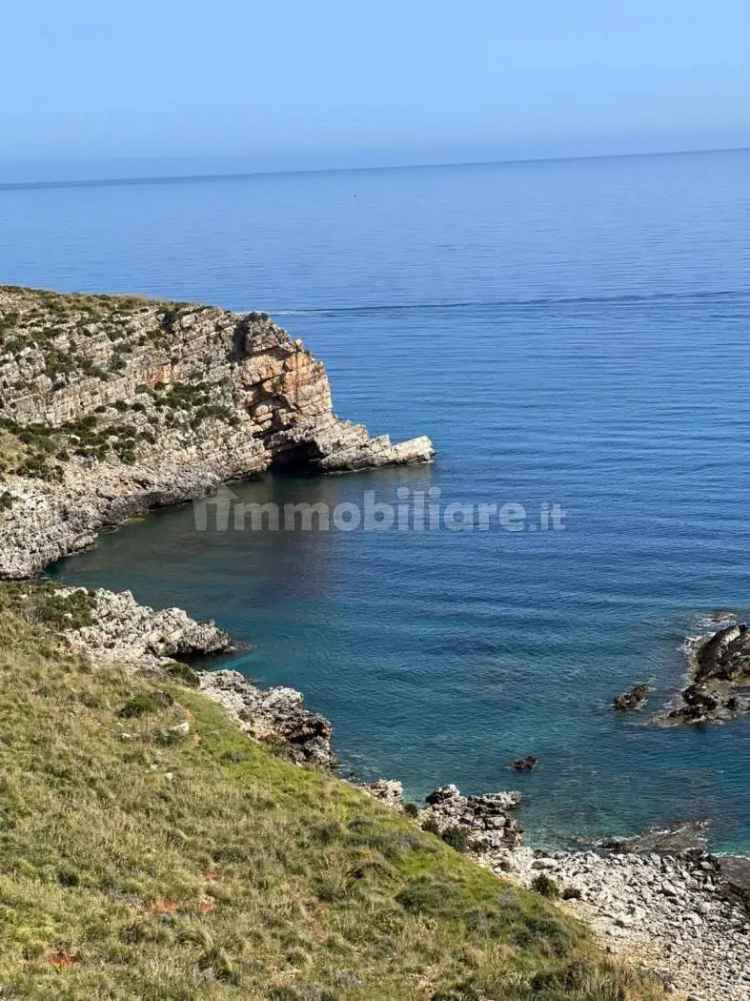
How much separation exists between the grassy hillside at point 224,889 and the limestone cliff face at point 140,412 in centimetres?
2964

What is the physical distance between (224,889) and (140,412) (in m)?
52.8

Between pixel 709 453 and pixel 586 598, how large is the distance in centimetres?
2543

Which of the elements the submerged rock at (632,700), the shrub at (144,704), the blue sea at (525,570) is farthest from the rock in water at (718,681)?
the shrub at (144,704)

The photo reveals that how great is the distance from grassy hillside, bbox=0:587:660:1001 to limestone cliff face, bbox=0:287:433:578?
29.6 metres

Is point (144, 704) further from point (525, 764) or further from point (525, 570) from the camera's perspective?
point (525, 570)

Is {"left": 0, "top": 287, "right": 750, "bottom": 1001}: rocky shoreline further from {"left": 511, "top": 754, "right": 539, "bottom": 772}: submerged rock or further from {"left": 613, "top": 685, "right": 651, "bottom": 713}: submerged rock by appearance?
{"left": 511, "top": 754, "right": 539, "bottom": 772}: submerged rock

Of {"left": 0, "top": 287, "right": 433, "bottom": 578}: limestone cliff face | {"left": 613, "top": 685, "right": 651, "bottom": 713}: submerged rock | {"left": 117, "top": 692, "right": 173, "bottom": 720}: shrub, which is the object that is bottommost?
{"left": 613, "top": 685, "right": 651, "bottom": 713}: submerged rock

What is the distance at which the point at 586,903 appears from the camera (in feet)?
112

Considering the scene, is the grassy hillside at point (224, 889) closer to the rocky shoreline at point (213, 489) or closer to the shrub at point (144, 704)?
the shrub at point (144, 704)

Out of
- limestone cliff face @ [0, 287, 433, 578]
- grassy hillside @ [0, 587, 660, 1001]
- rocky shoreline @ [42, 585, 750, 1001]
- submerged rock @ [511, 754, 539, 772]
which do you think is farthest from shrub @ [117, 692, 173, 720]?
limestone cliff face @ [0, 287, 433, 578]

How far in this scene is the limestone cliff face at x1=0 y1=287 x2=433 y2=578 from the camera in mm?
69750

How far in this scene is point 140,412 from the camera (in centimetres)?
7869

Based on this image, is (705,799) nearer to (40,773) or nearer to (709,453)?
(40,773)

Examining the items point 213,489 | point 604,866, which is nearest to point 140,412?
point 213,489
